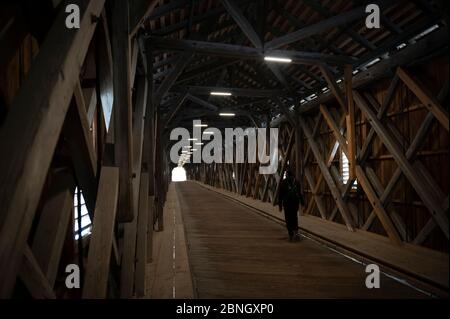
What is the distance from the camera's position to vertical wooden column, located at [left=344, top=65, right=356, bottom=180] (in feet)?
25.1

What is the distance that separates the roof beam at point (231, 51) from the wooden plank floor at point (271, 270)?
179 inches

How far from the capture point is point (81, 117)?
2127mm

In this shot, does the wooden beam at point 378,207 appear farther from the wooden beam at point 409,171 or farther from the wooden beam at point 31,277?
the wooden beam at point 31,277

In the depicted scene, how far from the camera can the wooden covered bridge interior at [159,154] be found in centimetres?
168

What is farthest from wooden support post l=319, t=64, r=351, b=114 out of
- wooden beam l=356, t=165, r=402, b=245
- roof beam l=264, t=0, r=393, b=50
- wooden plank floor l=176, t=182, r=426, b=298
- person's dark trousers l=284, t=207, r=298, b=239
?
wooden plank floor l=176, t=182, r=426, b=298

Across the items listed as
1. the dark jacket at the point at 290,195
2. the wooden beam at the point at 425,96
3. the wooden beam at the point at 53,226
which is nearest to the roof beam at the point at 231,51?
the wooden beam at the point at 425,96

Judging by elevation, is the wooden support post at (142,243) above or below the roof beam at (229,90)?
below

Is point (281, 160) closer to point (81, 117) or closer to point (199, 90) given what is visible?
point (199, 90)

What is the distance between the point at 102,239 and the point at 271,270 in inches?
132

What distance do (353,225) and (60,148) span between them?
7577 millimetres

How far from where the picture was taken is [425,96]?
18.0 ft

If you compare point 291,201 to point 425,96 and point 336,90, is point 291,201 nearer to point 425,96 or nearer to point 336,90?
point 336,90

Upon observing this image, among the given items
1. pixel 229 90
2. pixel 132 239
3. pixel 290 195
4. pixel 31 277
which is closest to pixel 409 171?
pixel 290 195

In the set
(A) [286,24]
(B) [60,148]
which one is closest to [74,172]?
(B) [60,148]
